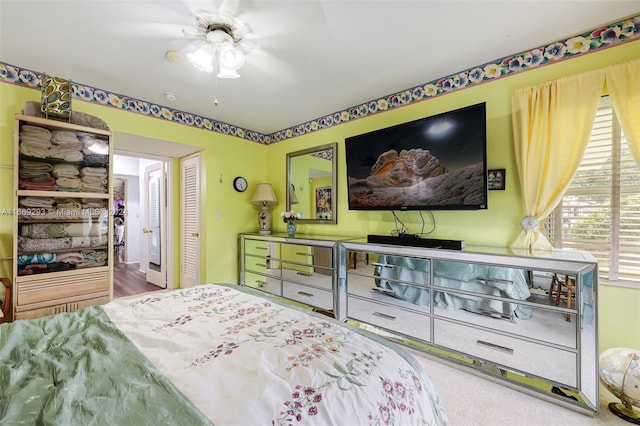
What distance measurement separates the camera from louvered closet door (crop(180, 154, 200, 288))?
3.81m

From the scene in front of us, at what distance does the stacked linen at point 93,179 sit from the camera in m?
2.54

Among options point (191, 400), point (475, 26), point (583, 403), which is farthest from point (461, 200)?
point (191, 400)

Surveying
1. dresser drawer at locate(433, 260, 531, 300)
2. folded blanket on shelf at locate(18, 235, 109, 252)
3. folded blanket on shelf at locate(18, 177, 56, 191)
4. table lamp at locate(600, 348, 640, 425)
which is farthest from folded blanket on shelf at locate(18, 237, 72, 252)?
table lamp at locate(600, 348, 640, 425)

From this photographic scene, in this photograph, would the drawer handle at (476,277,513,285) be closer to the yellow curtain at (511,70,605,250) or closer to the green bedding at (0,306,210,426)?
the yellow curtain at (511,70,605,250)

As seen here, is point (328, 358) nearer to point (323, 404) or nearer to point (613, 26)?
point (323, 404)

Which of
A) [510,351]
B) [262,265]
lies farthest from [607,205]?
[262,265]

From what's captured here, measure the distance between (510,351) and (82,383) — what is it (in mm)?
2333

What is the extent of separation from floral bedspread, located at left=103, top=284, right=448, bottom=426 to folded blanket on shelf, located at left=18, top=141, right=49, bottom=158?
183cm

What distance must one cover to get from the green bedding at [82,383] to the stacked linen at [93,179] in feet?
5.61

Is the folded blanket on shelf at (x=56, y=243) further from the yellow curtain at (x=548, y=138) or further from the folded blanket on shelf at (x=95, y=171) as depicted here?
the yellow curtain at (x=548, y=138)

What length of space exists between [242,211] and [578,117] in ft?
12.3

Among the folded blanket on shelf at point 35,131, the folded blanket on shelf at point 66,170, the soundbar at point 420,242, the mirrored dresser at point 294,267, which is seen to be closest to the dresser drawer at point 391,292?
the mirrored dresser at point 294,267

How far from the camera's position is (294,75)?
2512 millimetres

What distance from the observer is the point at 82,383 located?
0.85 meters
